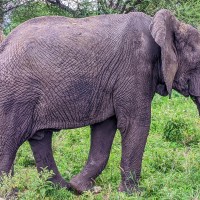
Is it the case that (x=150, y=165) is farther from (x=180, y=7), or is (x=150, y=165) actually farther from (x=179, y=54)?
(x=180, y=7)

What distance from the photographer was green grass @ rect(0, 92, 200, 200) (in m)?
5.11

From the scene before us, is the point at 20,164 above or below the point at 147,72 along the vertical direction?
below

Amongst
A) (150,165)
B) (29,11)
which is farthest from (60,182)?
(29,11)

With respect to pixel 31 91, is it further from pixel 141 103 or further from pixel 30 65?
pixel 141 103

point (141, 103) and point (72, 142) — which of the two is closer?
point (141, 103)

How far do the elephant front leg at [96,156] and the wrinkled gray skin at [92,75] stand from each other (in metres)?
0.30

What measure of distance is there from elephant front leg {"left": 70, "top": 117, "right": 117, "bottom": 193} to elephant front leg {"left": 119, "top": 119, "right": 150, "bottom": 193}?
1.06ft

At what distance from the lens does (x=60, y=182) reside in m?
5.68

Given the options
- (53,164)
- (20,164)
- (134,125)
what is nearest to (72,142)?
(20,164)

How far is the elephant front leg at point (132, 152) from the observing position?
5.30 m

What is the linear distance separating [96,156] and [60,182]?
414mm

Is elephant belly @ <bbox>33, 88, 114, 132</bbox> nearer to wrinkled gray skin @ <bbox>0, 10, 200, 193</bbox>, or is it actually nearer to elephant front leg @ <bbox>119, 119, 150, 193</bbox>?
wrinkled gray skin @ <bbox>0, 10, 200, 193</bbox>

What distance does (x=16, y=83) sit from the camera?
494 cm

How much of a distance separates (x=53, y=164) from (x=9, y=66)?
1.13 meters
